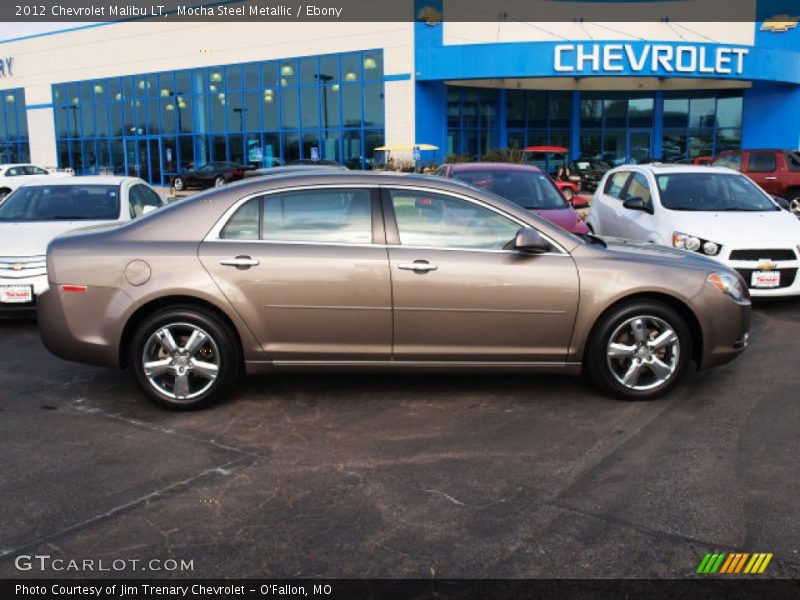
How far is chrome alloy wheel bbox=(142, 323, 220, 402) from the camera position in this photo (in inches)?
204

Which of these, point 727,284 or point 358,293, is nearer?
point 358,293

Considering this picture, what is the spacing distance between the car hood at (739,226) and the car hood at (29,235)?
21.8 feet

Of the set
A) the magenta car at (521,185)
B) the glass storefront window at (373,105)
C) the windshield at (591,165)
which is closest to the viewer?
the magenta car at (521,185)

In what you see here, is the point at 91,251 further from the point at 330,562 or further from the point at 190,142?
the point at 190,142

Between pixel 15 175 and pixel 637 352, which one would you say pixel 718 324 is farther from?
pixel 15 175

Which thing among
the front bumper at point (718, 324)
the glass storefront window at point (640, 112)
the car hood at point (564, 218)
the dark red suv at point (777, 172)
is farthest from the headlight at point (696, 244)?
the glass storefront window at point (640, 112)

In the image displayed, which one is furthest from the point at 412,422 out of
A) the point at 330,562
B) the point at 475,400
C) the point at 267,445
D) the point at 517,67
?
the point at 517,67

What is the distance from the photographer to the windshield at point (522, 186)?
9.90 meters

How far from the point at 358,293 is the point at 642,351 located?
208 cm

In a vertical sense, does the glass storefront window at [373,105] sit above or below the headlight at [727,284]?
above

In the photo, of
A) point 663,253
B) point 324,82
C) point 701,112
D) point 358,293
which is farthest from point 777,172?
point 324,82

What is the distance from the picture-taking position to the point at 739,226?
28.3 feet

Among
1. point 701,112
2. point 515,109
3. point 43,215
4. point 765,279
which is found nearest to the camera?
point 765,279

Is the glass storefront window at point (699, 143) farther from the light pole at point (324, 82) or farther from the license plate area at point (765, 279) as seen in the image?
the license plate area at point (765, 279)
